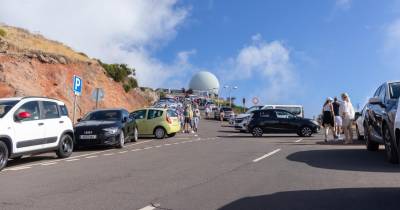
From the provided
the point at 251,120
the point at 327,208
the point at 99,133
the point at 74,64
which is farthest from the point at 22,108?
the point at 74,64

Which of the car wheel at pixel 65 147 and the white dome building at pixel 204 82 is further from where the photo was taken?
the white dome building at pixel 204 82

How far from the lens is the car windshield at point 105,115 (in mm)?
19156

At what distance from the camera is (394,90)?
1212cm

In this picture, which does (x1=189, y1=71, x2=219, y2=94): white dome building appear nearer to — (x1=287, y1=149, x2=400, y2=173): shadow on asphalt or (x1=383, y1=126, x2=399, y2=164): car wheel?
(x1=287, y1=149, x2=400, y2=173): shadow on asphalt

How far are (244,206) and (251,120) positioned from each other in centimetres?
1827

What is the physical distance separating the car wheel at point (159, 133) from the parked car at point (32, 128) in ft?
31.3

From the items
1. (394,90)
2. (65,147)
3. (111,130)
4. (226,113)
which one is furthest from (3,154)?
(226,113)

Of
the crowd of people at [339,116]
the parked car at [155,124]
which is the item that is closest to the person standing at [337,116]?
the crowd of people at [339,116]

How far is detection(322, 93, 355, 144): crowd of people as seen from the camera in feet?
59.2

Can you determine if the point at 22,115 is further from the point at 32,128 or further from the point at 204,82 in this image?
the point at 204,82

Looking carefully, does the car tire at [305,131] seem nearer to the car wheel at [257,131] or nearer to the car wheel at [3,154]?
the car wheel at [257,131]

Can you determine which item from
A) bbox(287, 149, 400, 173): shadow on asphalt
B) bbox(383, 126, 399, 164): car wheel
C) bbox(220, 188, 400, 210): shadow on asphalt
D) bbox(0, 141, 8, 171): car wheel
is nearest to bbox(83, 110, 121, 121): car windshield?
bbox(0, 141, 8, 171): car wheel

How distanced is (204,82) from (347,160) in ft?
392

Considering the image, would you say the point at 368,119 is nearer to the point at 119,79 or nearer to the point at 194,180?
the point at 194,180
